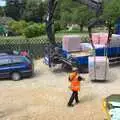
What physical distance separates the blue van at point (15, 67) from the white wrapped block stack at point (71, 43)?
130 inches

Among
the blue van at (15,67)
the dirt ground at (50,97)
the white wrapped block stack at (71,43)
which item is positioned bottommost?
the dirt ground at (50,97)

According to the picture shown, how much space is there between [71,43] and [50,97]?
8036 mm

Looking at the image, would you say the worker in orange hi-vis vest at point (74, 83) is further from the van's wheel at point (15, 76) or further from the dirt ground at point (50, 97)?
the van's wheel at point (15, 76)

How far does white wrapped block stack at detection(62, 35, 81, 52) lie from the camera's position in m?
26.0

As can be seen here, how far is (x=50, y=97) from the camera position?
1878cm

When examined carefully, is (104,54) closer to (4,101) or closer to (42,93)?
(42,93)

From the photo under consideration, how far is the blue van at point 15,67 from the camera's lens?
77.4ft

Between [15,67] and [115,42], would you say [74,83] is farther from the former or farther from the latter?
[115,42]

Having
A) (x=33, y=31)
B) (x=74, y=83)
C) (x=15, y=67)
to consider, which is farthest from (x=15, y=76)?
(x=33, y=31)

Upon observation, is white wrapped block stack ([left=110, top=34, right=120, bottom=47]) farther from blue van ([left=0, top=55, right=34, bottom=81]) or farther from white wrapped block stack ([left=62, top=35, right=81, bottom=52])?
blue van ([left=0, top=55, right=34, bottom=81])

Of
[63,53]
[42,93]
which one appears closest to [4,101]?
[42,93]

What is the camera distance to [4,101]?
1831 centimetres

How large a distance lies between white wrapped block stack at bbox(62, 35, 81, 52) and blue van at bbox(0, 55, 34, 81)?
3289 mm

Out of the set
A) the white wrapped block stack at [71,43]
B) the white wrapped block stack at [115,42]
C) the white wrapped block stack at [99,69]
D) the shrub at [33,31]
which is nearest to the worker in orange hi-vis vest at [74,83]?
the white wrapped block stack at [99,69]
